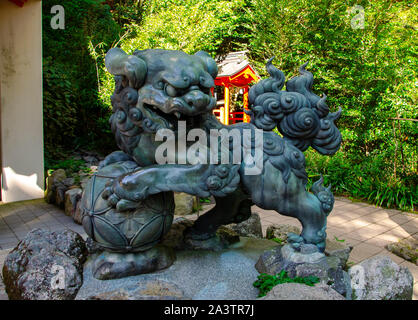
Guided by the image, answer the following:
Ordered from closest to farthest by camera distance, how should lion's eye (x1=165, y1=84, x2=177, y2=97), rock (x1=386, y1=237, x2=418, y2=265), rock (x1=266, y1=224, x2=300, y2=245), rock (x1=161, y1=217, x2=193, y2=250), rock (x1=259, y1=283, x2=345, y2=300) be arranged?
rock (x1=259, y1=283, x2=345, y2=300)
lion's eye (x1=165, y1=84, x2=177, y2=97)
rock (x1=161, y1=217, x2=193, y2=250)
rock (x1=266, y1=224, x2=300, y2=245)
rock (x1=386, y1=237, x2=418, y2=265)

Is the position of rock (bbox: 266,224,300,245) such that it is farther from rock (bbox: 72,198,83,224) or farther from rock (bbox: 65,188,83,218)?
rock (bbox: 65,188,83,218)

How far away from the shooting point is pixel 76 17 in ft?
29.5

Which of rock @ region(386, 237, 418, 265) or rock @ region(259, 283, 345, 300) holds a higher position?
rock @ region(259, 283, 345, 300)

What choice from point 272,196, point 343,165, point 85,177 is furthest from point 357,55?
point 272,196

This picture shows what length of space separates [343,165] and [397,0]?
388 cm

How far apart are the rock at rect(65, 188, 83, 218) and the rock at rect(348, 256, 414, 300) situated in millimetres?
3915

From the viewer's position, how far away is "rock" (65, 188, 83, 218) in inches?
189

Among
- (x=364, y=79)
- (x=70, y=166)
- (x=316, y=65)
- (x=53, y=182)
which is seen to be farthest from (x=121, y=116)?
(x=316, y=65)

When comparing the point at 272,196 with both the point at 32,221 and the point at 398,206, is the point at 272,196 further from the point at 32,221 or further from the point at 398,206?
the point at 398,206

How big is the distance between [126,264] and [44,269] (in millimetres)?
387

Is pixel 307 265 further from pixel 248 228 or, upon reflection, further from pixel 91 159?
pixel 91 159

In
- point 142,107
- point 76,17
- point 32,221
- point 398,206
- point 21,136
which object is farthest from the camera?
point 76,17

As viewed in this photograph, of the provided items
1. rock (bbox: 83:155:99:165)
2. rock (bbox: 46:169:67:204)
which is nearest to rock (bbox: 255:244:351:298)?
rock (bbox: 46:169:67:204)

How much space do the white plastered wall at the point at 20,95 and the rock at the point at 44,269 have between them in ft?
13.1
